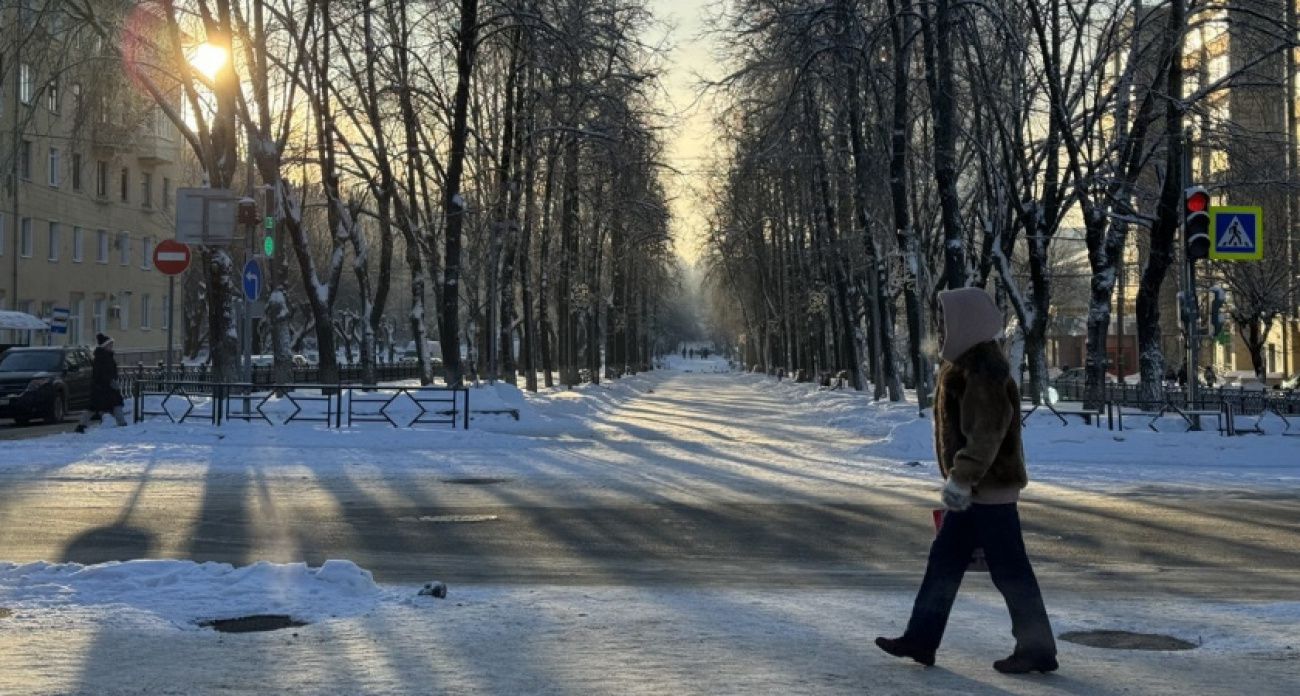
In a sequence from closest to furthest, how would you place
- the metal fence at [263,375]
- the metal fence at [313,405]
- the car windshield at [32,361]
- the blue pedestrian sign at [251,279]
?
the blue pedestrian sign at [251,279]
the metal fence at [313,405]
the car windshield at [32,361]
the metal fence at [263,375]

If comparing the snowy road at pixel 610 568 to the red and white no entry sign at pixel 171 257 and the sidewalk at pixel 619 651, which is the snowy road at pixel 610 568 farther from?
the red and white no entry sign at pixel 171 257

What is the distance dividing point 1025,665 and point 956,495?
0.87m

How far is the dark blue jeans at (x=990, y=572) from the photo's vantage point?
6.41 metres

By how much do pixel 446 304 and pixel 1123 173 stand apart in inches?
564

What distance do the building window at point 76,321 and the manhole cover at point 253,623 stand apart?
53.2 metres

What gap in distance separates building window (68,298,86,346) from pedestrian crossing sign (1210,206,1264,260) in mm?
48694

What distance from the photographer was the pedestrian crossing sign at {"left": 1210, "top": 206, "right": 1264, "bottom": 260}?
65.2 feet

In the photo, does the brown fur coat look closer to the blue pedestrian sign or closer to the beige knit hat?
the beige knit hat

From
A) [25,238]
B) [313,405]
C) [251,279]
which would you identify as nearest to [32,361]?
[251,279]

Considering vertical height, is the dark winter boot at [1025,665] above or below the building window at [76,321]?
below

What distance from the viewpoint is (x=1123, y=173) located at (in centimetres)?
2722

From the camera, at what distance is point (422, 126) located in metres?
37.3

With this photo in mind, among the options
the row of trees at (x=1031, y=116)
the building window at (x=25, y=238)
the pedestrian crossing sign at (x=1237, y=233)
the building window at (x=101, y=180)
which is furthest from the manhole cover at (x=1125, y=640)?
the building window at (x=101, y=180)

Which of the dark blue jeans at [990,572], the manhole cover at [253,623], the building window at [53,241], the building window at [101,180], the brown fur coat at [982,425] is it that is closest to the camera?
the brown fur coat at [982,425]
